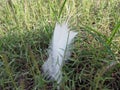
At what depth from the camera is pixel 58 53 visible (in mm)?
1330

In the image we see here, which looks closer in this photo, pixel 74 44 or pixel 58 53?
pixel 58 53

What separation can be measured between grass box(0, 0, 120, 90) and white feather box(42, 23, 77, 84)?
36mm

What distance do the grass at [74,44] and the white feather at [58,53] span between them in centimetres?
4

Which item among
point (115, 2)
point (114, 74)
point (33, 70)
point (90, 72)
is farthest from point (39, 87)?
point (115, 2)

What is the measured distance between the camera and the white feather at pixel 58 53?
1300mm

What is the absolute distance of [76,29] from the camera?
1.47 meters

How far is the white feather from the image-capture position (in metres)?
Answer: 1.30

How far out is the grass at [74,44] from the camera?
1294 mm

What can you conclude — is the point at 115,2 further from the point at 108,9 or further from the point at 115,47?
the point at 115,47

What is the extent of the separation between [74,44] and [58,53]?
0.52 ft

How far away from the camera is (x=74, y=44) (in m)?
1.46

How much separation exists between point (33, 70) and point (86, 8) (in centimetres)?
57

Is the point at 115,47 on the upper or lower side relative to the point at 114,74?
upper

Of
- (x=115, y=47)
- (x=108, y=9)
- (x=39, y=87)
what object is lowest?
(x=39, y=87)
